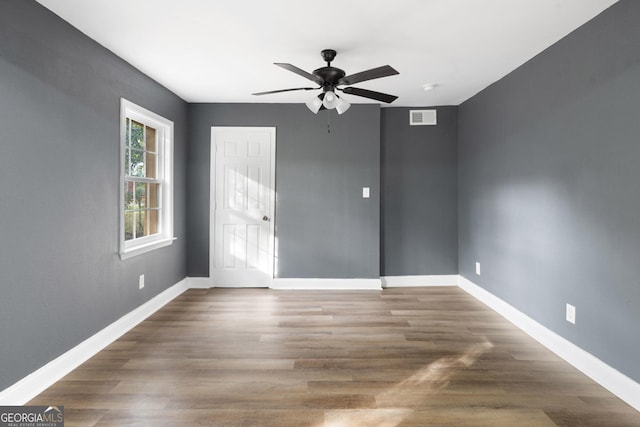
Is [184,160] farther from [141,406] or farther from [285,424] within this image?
[285,424]

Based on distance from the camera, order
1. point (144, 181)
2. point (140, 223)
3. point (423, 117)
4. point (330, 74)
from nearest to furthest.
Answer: point (330, 74), point (144, 181), point (140, 223), point (423, 117)

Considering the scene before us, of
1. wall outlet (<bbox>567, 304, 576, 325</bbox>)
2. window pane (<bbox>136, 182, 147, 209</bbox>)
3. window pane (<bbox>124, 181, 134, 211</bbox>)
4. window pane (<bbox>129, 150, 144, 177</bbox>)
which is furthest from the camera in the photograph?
window pane (<bbox>136, 182, 147, 209</bbox>)

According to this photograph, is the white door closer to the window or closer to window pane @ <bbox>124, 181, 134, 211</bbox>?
the window

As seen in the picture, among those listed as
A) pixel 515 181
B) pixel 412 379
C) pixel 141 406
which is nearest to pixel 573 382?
pixel 412 379

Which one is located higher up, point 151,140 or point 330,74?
point 330,74

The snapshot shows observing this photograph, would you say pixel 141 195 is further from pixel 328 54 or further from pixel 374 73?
pixel 374 73

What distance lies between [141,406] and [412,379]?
5.56 feet

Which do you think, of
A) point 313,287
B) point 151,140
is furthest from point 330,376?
point 151,140

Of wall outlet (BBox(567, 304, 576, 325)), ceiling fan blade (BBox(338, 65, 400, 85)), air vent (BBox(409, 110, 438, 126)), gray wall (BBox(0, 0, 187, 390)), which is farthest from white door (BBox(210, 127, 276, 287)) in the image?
wall outlet (BBox(567, 304, 576, 325))

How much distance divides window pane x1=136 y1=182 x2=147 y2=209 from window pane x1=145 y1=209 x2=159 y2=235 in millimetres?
160

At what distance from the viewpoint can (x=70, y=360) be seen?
7.89 feet

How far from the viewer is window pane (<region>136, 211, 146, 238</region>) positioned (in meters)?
3.63

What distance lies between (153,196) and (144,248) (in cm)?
78

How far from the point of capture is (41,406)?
2008mm
